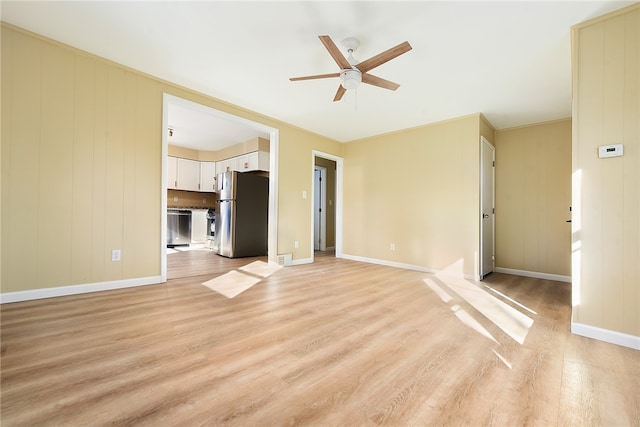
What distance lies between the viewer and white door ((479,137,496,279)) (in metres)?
3.92

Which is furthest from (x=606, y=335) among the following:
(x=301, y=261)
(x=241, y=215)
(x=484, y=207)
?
(x=241, y=215)

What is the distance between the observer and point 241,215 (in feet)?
17.8

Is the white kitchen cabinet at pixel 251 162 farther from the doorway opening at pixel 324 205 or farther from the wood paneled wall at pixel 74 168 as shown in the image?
the wood paneled wall at pixel 74 168

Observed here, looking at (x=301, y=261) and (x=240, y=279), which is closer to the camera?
(x=240, y=279)

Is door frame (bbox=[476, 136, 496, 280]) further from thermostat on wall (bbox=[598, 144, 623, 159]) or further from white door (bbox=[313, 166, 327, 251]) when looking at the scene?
white door (bbox=[313, 166, 327, 251])

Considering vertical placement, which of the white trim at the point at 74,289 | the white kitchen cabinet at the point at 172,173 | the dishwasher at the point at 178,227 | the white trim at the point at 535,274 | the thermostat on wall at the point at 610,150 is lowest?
the white trim at the point at 535,274

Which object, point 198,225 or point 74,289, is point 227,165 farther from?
point 74,289

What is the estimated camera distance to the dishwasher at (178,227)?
6.81 m

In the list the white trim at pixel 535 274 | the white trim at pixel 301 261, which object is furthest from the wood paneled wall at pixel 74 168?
the white trim at pixel 535 274

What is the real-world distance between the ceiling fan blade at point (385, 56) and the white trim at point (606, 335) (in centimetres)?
249

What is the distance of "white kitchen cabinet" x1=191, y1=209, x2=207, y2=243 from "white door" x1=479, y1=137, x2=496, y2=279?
6.60m

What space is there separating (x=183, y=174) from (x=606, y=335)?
25.6 feet

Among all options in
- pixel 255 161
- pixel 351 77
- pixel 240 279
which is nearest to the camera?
pixel 351 77

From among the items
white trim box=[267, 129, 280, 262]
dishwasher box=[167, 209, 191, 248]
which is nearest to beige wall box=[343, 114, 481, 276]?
white trim box=[267, 129, 280, 262]
